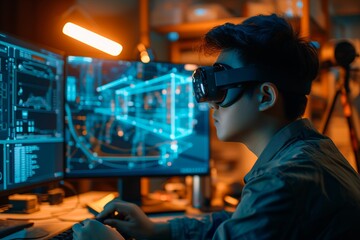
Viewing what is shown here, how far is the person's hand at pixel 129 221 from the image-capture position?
1.10 meters

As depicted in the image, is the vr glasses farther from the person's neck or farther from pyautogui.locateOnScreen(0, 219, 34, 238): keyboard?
pyautogui.locateOnScreen(0, 219, 34, 238): keyboard

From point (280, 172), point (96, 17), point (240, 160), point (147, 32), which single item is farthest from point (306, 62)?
point (96, 17)

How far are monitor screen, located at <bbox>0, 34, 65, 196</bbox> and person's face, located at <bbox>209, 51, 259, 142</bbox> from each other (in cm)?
57

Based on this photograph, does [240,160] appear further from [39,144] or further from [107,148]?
[39,144]

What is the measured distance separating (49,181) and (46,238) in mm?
312

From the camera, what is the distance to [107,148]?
1.42 meters

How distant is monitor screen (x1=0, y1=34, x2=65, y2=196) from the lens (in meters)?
1.07

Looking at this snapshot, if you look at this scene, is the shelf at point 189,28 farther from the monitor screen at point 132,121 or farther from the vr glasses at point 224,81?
the vr glasses at point 224,81

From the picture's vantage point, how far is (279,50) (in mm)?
954

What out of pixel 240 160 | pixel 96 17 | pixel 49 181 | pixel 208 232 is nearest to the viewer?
pixel 208 232

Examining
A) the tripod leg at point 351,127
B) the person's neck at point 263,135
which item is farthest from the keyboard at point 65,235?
the tripod leg at point 351,127

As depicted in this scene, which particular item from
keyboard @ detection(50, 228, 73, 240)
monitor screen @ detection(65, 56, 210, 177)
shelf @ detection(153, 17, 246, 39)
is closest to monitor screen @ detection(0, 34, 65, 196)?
monitor screen @ detection(65, 56, 210, 177)

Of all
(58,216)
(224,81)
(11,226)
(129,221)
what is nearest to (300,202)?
(224,81)

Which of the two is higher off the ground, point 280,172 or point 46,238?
point 280,172
